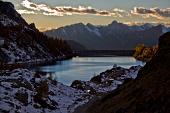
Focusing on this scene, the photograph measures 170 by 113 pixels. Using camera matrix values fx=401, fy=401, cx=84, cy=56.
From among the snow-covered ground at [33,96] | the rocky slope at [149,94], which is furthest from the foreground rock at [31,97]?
the rocky slope at [149,94]

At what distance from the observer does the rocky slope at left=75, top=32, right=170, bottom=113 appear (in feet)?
109

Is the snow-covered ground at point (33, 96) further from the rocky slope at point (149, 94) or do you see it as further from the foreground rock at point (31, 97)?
the rocky slope at point (149, 94)

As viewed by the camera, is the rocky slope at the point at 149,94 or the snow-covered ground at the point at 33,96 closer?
the rocky slope at the point at 149,94

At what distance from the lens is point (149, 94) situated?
3581 cm

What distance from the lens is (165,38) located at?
48531 mm

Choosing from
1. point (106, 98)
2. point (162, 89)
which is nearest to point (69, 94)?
point (106, 98)

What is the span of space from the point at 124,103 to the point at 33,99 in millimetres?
14198

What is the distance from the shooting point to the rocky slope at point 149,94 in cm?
3317

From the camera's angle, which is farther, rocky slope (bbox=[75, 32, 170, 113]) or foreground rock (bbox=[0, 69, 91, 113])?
foreground rock (bbox=[0, 69, 91, 113])

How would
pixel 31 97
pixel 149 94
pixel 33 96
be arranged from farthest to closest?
1. pixel 33 96
2. pixel 31 97
3. pixel 149 94

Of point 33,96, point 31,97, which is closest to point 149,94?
point 31,97

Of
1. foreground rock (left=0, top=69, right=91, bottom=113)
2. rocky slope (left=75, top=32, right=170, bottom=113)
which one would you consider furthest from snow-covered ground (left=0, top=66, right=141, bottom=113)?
rocky slope (left=75, top=32, right=170, bottom=113)

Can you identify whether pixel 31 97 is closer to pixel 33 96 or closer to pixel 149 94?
pixel 33 96

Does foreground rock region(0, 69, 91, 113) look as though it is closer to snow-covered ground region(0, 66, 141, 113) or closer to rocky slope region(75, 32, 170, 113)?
snow-covered ground region(0, 66, 141, 113)
